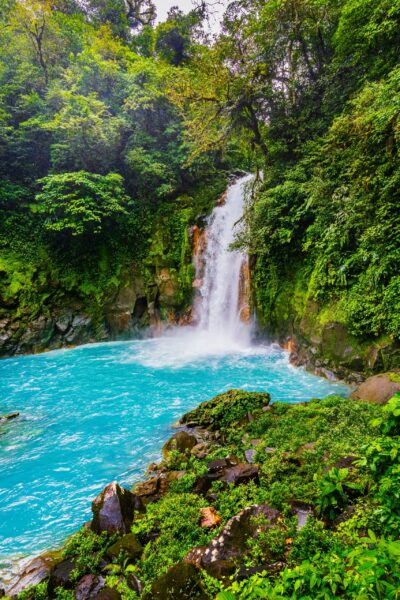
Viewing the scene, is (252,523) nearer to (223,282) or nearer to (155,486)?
(155,486)

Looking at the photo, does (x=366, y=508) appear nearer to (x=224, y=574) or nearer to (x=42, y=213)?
(x=224, y=574)

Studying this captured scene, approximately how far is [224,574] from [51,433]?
5381mm

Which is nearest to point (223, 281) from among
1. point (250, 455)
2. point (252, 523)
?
point (250, 455)

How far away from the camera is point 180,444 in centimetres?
534

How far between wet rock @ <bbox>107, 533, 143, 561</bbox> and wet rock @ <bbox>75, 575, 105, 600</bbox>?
0.24 meters

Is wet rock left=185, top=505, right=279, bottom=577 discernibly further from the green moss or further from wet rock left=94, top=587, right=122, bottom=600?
the green moss

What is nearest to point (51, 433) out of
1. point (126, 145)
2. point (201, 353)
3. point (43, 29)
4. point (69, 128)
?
point (201, 353)

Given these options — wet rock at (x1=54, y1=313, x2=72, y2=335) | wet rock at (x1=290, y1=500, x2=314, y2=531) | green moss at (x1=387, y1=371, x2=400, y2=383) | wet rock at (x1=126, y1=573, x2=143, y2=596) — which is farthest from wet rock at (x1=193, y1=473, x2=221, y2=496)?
wet rock at (x1=54, y1=313, x2=72, y2=335)

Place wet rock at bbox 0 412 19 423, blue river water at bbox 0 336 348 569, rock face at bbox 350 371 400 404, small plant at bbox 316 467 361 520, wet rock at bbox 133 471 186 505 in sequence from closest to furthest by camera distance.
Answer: small plant at bbox 316 467 361 520
wet rock at bbox 133 471 186 505
blue river water at bbox 0 336 348 569
rock face at bbox 350 371 400 404
wet rock at bbox 0 412 19 423

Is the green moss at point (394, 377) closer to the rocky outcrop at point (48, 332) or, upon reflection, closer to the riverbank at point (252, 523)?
the riverbank at point (252, 523)

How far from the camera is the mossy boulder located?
19.9 ft

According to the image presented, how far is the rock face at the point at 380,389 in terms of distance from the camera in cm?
570

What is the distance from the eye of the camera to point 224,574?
2.57m

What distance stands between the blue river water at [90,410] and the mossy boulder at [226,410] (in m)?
0.80
